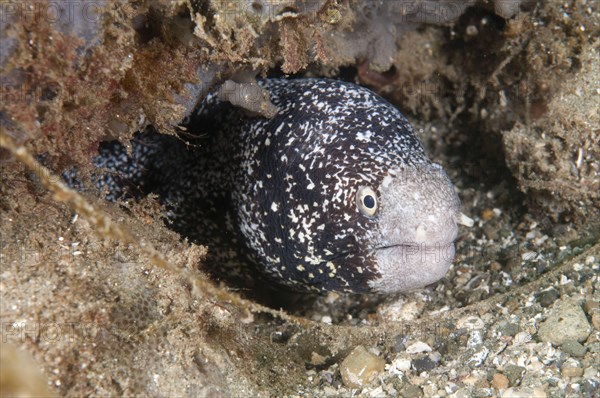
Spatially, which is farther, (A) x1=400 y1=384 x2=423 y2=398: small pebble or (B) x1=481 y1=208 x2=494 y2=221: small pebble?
(B) x1=481 y1=208 x2=494 y2=221: small pebble

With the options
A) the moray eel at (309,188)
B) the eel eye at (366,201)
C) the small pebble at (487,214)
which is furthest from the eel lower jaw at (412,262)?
the small pebble at (487,214)

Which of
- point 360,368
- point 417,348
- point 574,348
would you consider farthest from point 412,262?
point 574,348

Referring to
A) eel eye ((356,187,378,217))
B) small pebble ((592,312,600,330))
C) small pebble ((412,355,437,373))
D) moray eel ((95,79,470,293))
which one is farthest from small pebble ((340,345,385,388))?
small pebble ((592,312,600,330))

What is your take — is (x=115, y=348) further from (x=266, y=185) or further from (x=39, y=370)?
(x=266, y=185)

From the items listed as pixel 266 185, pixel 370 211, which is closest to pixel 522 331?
pixel 370 211

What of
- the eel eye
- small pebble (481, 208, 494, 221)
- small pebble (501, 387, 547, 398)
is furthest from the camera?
small pebble (481, 208, 494, 221)

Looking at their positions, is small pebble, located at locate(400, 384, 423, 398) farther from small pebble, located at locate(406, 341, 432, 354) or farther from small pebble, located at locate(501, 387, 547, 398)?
small pebble, located at locate(501, 387, 547, 398)

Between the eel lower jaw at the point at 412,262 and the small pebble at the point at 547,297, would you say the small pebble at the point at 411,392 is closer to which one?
the eel lower jaw at the point at 412,262

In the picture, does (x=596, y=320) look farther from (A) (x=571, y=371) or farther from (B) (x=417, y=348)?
(B) (x=417, y=348)
